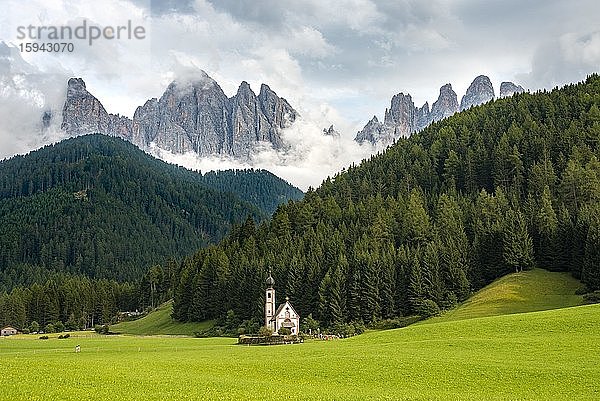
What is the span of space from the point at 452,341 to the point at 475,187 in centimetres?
9662

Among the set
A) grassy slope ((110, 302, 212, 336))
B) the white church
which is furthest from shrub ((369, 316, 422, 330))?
grassy slope ((110, 302, 212, 336))

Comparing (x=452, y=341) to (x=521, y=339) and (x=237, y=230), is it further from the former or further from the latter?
(x=237, y=230)

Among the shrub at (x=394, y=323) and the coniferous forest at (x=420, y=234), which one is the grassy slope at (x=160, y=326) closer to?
the coniferous forest at (x=420, y=234)

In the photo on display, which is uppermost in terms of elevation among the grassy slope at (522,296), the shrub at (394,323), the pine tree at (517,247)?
the pine tree at (517,247)

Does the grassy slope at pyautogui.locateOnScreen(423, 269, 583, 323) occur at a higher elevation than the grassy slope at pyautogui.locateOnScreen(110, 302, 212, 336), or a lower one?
higher

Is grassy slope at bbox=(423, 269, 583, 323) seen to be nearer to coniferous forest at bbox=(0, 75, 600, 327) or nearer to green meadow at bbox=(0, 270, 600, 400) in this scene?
coniferous forest at bbox=(0, 75, 600, 327)

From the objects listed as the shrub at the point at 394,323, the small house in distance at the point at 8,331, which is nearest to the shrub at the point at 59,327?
the small house in distance at the point at 8,331

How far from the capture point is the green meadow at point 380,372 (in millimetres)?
28828

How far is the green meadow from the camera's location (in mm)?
28828

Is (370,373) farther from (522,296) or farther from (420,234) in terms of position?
(420,234)

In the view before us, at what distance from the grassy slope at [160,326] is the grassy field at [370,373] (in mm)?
62924

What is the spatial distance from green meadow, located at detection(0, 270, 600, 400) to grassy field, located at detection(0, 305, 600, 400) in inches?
2.2

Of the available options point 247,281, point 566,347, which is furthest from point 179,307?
point 566,347

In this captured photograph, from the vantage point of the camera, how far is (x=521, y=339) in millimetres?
47969
